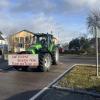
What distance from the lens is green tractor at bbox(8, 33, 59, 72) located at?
21.0 meters

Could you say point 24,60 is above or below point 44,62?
above

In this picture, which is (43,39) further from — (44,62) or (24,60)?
(24,60)

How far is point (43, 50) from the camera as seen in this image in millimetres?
23531

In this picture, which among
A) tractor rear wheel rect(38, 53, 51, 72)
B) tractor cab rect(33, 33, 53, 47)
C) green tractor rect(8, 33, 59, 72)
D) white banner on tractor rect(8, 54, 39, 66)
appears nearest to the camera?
white banner on tractor rect(8, 54, 39, 66)

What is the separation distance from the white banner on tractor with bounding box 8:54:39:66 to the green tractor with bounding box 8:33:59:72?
251 mm

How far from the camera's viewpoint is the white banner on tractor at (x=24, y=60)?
67.7ft

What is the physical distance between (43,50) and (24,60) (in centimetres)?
296

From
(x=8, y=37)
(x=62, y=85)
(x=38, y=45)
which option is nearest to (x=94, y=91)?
(x=62, y=85)

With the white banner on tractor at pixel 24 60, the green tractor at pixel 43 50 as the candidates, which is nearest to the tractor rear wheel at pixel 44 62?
the green tractor at pixel 43 50

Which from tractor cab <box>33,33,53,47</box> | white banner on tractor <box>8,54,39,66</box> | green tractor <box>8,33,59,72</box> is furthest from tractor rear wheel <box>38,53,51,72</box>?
tractor cab <box>33,33,53,47</box>

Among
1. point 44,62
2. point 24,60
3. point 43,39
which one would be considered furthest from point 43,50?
point 24,60

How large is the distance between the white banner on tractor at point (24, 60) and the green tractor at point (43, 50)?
0.25 metres

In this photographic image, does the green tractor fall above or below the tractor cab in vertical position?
below

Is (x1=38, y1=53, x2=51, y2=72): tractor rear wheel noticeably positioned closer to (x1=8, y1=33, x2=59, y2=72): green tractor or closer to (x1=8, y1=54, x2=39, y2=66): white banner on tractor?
(x1=8, y1=33, x2=59, y2=72): green tractor
